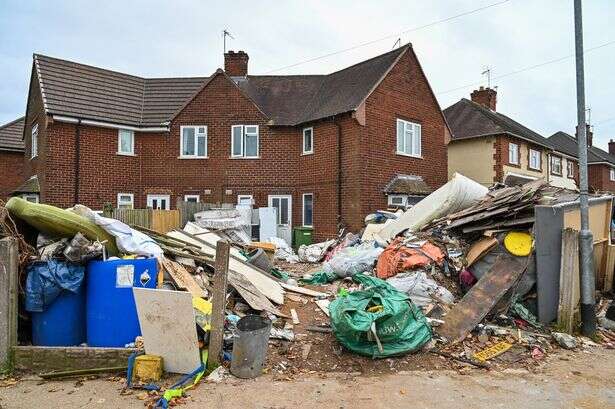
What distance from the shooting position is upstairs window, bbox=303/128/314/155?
16.7 metres

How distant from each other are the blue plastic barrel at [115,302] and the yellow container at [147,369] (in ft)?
1.83

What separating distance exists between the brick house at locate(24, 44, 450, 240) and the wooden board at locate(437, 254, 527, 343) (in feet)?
26.6

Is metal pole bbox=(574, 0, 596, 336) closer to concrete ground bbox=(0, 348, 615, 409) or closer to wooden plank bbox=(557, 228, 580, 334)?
wooden plank bbox=(557, 228, 580, 334)

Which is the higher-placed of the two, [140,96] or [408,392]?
[140,96]

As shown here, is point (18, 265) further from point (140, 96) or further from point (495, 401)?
point (140, 96)

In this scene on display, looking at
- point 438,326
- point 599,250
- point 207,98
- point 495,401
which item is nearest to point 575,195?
point 599,250

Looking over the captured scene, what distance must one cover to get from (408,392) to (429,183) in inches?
543

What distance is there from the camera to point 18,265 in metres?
5.11

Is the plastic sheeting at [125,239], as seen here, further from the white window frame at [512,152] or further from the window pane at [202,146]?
the white window frame at [512,152]

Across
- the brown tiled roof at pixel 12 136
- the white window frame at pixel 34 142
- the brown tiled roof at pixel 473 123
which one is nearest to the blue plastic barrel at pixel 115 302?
the white window frame at pixel 34 142

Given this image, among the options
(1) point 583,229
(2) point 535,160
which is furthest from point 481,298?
(2) point 535,160

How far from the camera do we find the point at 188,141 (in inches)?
685

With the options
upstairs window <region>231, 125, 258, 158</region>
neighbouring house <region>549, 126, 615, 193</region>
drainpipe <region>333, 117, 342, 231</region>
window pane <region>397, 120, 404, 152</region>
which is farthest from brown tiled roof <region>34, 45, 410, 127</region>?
neighbouring house <region>549, 126, 615, 193</region>

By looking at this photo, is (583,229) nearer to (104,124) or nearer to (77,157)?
(104,124)
